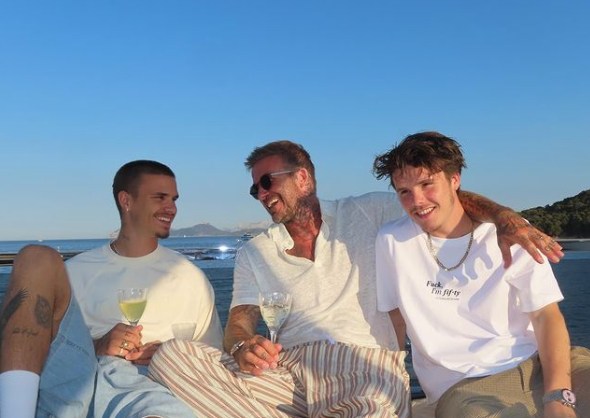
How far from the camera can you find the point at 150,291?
404 centimetres

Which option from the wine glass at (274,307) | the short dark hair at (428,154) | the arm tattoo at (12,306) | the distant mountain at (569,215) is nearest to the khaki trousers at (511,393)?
the wine glass at (274,307)

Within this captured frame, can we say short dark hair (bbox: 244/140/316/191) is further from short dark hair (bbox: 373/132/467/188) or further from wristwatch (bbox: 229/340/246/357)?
wristwatch (bbox: 229/340/246/357)

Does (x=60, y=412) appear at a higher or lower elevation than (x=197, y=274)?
lower

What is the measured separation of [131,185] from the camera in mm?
4461

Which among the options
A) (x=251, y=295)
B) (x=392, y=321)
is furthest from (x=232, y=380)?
(x=392, y=321)

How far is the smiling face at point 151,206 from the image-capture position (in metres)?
4.33

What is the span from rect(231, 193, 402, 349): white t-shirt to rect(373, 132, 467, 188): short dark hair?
25.0 inches

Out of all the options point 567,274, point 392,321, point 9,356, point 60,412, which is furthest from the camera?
point 567,274

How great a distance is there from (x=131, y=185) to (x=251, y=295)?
1294 mm

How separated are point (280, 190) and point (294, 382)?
4.21ft

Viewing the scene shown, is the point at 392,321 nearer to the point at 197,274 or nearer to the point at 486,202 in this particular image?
the point at 486,202

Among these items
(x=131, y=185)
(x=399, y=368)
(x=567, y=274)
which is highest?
(x=131, y=185)

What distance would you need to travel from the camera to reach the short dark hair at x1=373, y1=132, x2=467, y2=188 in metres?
3.20

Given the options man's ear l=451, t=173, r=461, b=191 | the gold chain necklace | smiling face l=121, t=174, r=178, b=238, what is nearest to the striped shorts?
the gold chain necklace
